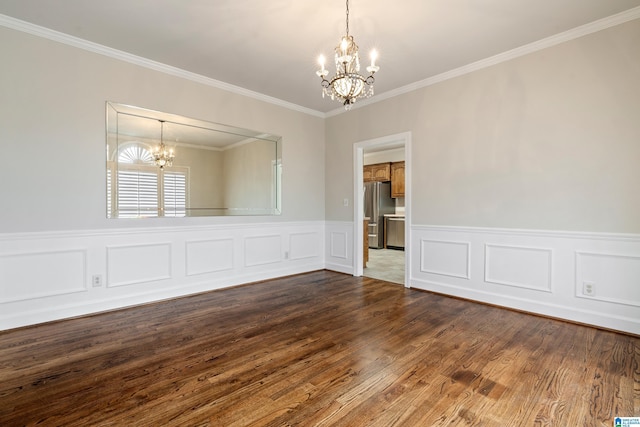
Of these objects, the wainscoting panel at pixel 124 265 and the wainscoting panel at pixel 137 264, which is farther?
the wainscoting panel at pixel 137 264

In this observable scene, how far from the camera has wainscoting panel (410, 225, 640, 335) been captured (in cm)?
278

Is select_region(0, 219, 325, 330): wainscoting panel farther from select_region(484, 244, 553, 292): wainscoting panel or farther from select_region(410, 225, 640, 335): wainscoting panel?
select_region(484, 244, 553, 292): wainscoting panel

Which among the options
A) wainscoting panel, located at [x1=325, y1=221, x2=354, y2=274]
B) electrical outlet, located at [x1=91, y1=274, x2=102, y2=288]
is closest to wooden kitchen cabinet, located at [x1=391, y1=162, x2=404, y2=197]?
wainscoting panel, located at [x1=325, y1=221, x2=354, y2=274]

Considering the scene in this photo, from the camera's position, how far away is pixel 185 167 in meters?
3.90

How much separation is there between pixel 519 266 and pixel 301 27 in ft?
11.1

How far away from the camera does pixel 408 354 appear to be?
7.70ft

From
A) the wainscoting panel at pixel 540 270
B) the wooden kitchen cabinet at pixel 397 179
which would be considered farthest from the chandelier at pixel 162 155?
the wooden kitchen cabinet at pixel 397 179

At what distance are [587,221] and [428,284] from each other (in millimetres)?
1861

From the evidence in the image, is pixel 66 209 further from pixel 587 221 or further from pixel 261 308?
pixel 587 221

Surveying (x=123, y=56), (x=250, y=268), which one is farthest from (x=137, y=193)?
(x=250, y=268)

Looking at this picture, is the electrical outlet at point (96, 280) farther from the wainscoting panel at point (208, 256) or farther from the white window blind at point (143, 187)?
the wainscoting panel at point (208, 256)

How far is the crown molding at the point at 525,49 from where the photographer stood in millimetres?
2732

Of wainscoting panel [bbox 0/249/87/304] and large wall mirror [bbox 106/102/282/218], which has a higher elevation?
large wall mirror [bbox 106/102/282/218]

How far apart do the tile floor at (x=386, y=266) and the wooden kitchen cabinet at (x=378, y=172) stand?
210 cm
